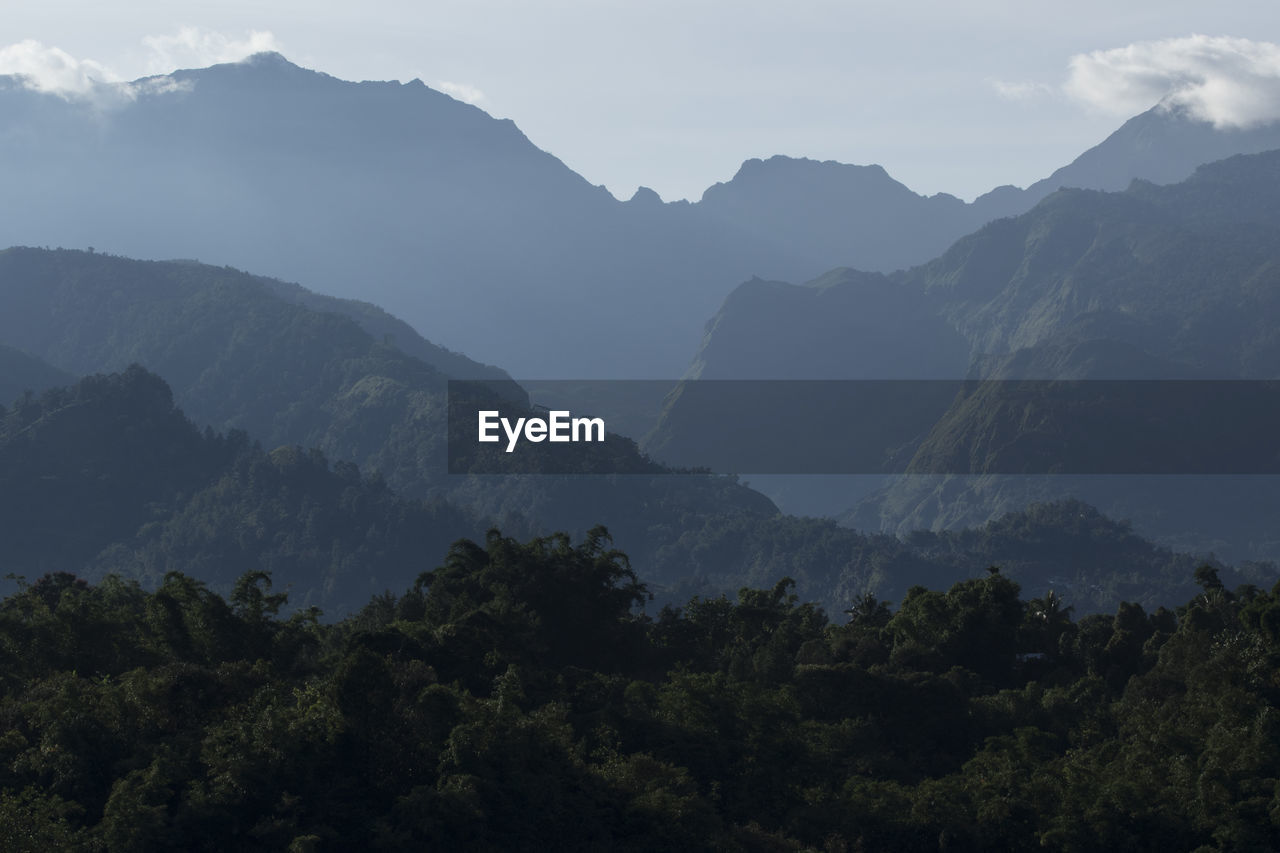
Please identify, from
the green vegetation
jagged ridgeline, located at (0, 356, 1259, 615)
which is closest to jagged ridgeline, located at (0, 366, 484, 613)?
jagged ridgeline, located at (0, 356, 1259, 615)

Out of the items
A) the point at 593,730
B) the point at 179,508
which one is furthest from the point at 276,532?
the point at 593,730

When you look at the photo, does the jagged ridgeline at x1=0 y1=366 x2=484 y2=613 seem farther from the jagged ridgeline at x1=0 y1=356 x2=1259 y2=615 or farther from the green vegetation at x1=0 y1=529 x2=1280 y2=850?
the green vegetation at x1=0 y1=529 x2=1280 y2=850

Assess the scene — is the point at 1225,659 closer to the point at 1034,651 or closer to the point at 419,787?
the point at 1034,651

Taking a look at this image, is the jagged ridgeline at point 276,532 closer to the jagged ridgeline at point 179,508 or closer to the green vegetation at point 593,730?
the jagged ridgeline at point 179,508

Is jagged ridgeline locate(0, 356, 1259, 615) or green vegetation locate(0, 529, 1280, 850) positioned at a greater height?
green vegetation locate(0, 529, 1280, 850)

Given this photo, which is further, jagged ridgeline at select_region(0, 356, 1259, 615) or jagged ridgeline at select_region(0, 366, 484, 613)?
jagged ridgeline at select_region(0, 356, 1259, 615)

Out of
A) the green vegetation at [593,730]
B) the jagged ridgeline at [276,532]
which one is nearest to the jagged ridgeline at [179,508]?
the jagged ridgeline at [276,532]

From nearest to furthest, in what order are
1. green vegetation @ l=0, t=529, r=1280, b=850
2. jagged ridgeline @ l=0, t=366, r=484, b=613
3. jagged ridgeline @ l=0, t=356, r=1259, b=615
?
green vegetation @ l=0, t=529, r=1280, b=850
jagged ridgeline @ l=0, t=366, r=484, b=613
jagged ridgeline @ l=0, t=356, r=1259, b=615

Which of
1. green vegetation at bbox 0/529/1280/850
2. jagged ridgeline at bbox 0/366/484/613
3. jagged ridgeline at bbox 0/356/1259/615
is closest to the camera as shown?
green vegetation at bbox 0/529/1280/850

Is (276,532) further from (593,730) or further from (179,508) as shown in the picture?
(593,730)
